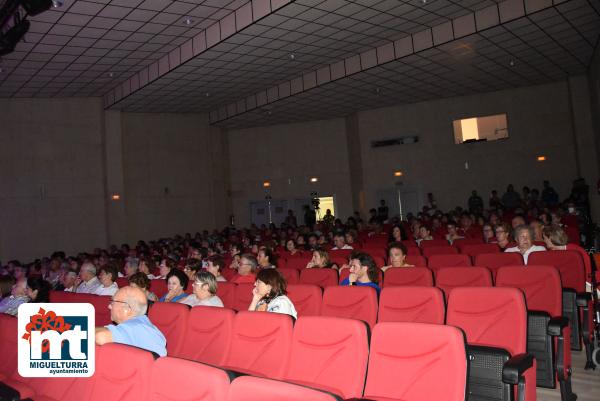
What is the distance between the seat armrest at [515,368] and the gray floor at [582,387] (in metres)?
0.99

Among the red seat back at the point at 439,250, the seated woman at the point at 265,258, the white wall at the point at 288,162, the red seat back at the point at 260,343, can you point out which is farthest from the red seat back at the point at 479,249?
the white wall at the point at 288,162

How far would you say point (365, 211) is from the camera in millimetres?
17406

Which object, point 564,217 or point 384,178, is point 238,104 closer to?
point 384,178

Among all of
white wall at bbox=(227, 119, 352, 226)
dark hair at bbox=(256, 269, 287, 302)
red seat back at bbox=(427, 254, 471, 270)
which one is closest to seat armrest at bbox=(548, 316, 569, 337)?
dark hair at bbox=(256, 269, 287, 302)

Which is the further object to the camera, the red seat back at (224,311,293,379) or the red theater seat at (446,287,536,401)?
the red seat back at (224,311,293,379)

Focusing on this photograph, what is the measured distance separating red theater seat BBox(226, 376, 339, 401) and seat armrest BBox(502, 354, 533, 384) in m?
1.34

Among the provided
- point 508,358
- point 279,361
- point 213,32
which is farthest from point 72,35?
point 508,358

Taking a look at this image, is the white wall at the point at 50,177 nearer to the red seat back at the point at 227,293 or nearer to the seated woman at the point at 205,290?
the red seat back at the point at 227,293

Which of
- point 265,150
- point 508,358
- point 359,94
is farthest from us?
point 265,150

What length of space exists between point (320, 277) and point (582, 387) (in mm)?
2760

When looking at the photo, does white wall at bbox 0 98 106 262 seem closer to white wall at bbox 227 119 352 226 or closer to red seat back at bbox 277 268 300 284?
white wall at bbox 227 119 352 226

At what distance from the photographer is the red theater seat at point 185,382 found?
1950 millimetres

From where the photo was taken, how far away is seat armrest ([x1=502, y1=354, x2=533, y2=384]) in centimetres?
258

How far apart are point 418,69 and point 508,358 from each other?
1094 cm
